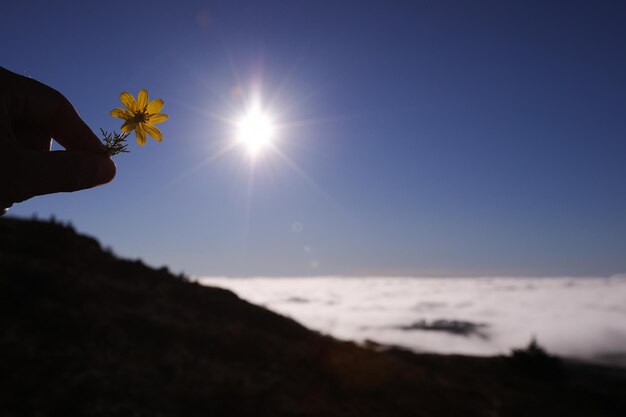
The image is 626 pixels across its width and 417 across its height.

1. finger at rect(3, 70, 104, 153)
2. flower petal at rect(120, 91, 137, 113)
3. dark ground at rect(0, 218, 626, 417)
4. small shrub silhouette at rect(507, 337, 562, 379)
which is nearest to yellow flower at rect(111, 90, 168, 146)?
flower petal at rect(120, 91, 137, 113)

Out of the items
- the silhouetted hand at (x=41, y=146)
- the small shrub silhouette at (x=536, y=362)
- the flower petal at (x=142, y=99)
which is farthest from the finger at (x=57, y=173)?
the small shrub silhouette at (x=536, y=362)

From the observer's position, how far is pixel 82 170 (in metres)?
2.10

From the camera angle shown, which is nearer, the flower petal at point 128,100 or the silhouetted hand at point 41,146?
the silhouetted hand at point 41,146

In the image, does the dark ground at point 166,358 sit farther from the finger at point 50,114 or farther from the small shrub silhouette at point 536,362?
the finger at point 50,114

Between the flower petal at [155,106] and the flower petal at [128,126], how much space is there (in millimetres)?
116

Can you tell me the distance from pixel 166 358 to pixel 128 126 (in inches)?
509

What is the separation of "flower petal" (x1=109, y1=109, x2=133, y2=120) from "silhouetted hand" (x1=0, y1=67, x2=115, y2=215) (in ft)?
0.93

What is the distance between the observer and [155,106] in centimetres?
261

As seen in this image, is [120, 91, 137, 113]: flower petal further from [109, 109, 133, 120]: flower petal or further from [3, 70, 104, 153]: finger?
[3, 70, 104, 153]: finger

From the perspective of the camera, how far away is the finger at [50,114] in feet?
6.32

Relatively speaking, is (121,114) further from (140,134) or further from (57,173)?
(57,173)

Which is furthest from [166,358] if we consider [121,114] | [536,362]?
[536,362]

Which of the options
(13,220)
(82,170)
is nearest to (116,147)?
(82,170)

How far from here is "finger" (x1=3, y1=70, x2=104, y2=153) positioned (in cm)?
193
